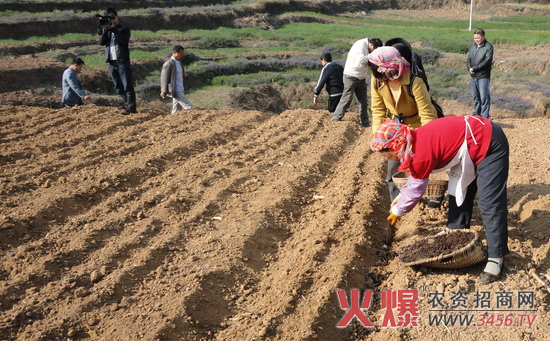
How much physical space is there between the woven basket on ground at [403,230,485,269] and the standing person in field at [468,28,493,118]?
5948 millimetres

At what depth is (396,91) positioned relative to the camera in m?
4.84

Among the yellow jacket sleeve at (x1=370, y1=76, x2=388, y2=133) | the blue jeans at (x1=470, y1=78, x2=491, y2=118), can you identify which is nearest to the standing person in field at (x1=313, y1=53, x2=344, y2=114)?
the blue jeans at (x1=470, y1=78, x2=491, y2=118)

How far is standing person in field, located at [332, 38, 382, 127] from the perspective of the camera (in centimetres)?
896

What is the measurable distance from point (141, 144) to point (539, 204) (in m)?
5.14

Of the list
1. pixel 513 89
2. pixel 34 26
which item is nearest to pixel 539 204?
pixel 513 89

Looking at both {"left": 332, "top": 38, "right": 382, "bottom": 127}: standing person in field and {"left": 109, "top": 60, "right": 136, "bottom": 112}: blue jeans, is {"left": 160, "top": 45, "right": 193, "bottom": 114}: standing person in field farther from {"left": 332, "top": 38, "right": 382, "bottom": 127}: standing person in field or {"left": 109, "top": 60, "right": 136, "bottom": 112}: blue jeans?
{"left": 332, "top": 38, "right": 382, "bottom": 127}: standing person in field

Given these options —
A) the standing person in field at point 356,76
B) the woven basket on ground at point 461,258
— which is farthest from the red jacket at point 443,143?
the standing person in field at point 356,76

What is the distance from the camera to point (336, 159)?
7.80 m

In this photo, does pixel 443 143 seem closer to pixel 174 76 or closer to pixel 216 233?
A: pixel 216 233

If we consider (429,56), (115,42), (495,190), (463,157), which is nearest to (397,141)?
(463,157)

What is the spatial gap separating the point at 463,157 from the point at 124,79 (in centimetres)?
670

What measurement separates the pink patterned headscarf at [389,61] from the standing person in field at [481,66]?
555cm

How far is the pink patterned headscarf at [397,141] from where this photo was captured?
13.0 ft

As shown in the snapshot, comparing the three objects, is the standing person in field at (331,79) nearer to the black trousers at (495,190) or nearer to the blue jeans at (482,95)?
the blue jeans at (482,95)
